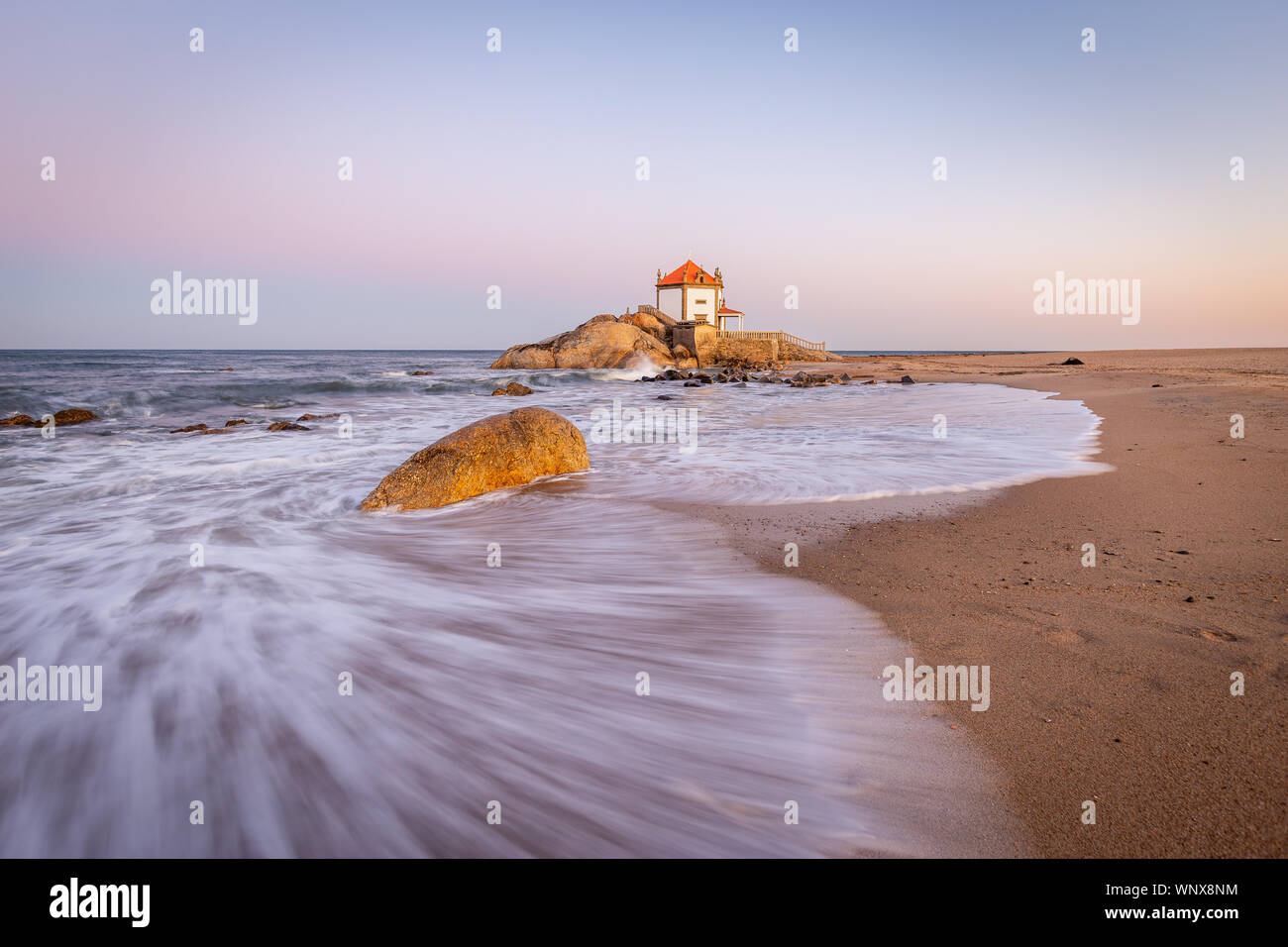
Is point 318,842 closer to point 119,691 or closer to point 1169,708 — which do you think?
point 119,691

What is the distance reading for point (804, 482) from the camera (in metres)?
7.60

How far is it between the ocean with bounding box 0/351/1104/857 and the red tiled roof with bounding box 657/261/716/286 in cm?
4414

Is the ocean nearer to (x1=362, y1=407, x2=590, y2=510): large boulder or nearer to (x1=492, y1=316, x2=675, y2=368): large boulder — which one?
(x1=362, y1=407, x2=590, y2=510): large boulder

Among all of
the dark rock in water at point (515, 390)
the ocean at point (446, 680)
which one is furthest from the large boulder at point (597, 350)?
the ocean at point (446, 680)

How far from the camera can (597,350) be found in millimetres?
44719

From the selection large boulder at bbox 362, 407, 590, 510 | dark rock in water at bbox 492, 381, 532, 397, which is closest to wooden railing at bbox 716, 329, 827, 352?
dark rock in water at bbox 492, 381, 532, 397

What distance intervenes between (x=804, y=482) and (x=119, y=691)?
6317 mm

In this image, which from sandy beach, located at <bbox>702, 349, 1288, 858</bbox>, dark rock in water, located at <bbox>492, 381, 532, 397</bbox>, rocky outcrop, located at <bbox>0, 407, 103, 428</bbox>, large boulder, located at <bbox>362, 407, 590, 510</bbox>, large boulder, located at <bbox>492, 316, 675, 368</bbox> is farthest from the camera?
large boulder, located at <bbox>492, 316, 675, 368</bbox>

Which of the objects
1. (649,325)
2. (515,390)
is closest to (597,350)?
(649,325)

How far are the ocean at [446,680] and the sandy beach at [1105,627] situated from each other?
0.36 m

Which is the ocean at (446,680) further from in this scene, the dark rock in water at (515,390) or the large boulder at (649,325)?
the large boulder at (649,325)

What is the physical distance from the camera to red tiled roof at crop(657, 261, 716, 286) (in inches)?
1955

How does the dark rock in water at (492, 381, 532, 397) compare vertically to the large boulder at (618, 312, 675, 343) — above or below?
below
